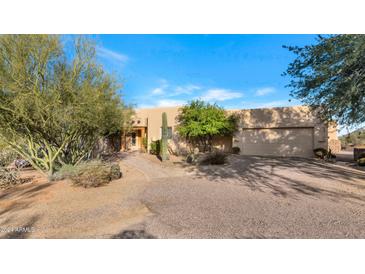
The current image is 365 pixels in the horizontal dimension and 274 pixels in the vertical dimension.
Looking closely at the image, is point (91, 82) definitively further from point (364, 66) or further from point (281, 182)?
point (364, 66)

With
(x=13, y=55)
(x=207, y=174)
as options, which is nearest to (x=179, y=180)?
(x=207, y=174)

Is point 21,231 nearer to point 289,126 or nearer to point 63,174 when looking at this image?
point 63,174

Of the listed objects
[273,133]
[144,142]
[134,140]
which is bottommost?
[144,142]

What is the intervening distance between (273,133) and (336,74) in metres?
9.03

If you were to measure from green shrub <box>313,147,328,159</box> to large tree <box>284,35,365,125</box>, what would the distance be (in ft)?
16.5

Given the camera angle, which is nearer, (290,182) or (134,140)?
(290,182)

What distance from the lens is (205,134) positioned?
16.0 meters

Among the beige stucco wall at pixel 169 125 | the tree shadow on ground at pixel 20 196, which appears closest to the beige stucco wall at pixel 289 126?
the beige stucco wall at pixel 169 125

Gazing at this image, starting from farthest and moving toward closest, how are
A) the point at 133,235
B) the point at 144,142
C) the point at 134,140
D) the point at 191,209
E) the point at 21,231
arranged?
the point at 134,140
the point at 144,142
the point at 191,209
the point at 21,231
the point at 133,235

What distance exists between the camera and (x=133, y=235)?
3229 millimetres

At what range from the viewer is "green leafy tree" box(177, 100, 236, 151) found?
15.2 meters

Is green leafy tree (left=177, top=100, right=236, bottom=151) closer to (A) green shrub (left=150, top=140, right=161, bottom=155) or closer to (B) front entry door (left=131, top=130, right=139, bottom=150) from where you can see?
(A) green shrub (left=150, top=140, right=161, bottom=155)

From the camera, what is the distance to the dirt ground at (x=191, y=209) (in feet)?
10.9

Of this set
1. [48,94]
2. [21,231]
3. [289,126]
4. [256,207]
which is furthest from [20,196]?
[289,126]
